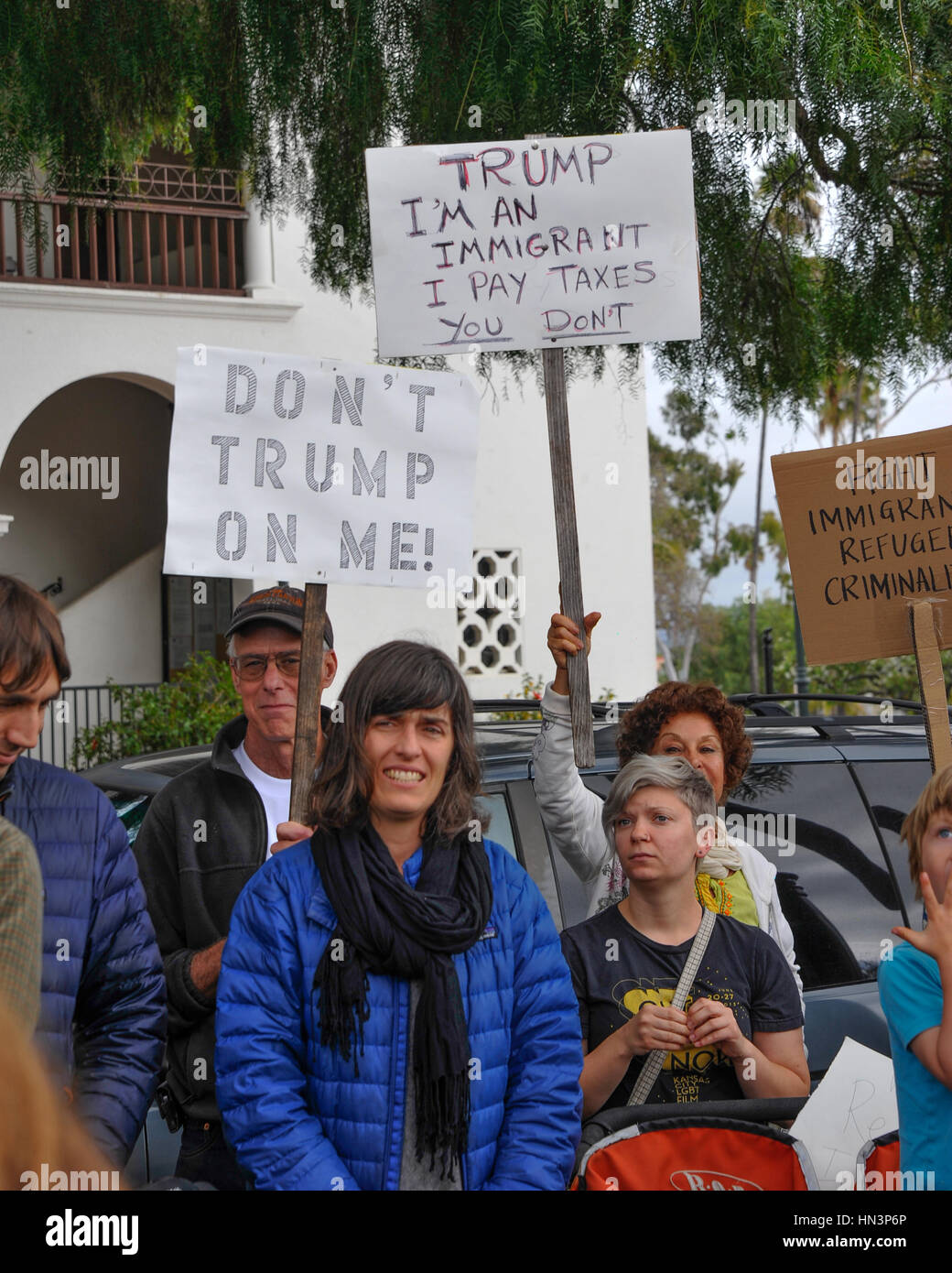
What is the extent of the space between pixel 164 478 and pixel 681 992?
12177 millimetres

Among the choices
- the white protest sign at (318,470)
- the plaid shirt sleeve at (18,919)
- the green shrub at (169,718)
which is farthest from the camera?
the green shrub at (169,718)

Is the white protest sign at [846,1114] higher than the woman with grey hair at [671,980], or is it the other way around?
the woman with grey hair at [671,980]

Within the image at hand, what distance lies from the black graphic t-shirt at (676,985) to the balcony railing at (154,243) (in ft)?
30.0

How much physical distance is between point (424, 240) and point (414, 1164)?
225 cm

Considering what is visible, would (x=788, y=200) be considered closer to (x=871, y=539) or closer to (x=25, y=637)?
(x=871, y=539)

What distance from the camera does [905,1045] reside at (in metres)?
2.44

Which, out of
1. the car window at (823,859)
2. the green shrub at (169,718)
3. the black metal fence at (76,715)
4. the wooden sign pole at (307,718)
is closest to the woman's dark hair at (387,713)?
the wooden sign pole at (307,718)

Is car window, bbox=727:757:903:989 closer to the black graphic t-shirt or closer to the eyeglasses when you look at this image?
the black graphic t-shirt

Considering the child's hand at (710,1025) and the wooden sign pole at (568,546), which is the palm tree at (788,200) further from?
the child's hand at (710,1025)

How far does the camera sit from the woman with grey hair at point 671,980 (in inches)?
116

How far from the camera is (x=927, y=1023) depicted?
94.7 inches

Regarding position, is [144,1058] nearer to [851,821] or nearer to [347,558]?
[347,558]
